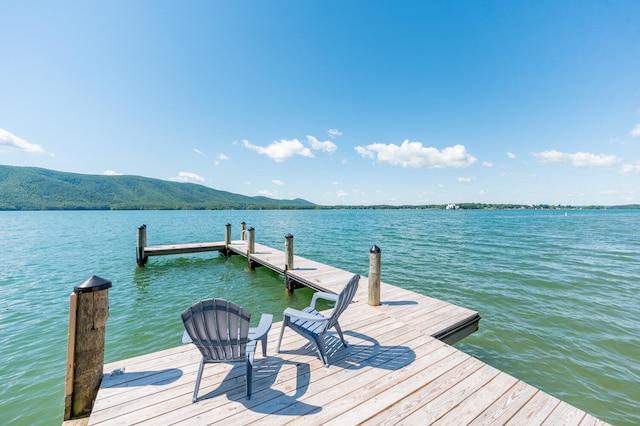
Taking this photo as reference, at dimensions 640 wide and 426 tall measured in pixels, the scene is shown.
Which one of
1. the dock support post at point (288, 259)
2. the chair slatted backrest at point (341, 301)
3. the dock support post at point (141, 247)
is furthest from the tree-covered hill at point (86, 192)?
the chair slatted backrest at point (341, 301)

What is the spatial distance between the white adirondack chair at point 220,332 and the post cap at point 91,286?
107 centimetres

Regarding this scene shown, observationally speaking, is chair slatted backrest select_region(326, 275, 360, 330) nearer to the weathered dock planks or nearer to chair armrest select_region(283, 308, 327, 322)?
chair armrest select_region(283, 308, 327, 322)

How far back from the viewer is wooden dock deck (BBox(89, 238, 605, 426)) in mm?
2547

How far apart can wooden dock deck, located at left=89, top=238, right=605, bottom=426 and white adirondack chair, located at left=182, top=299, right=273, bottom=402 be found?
0.29 meters

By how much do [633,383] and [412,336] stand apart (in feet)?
15.3

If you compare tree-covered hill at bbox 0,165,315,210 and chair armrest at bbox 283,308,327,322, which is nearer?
chair armrest at bbox 283,308,327,322

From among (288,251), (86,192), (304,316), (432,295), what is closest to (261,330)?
(304,316)

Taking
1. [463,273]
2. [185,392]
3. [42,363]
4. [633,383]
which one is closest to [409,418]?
[185,392]

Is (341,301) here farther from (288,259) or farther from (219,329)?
(288,259)

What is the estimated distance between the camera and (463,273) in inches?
480

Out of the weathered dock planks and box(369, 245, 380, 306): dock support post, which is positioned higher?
box(369, 245, 380, 306): dock support post

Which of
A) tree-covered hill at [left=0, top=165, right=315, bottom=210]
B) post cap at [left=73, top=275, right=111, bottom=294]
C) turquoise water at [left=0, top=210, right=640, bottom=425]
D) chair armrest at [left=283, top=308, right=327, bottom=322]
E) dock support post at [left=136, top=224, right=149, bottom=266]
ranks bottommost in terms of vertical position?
turquoise water at [left=0, top=210, right=640, bottom=425]

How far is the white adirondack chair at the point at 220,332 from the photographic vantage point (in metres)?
2.78

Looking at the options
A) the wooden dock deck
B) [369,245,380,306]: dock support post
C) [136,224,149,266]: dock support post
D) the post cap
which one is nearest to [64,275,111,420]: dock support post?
the post cap
